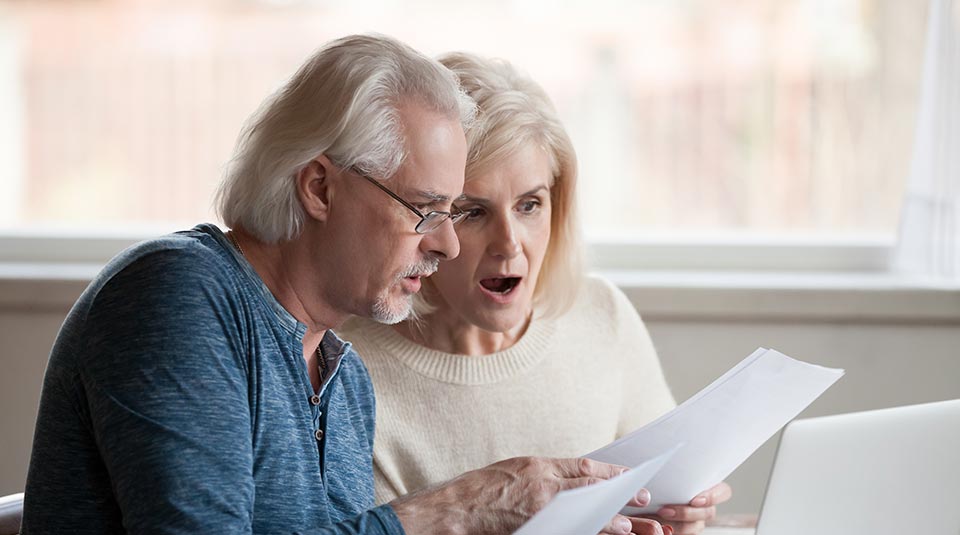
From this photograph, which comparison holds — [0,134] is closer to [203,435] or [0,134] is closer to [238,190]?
[238,190]

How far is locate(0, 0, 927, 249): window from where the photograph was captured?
9.07 ft

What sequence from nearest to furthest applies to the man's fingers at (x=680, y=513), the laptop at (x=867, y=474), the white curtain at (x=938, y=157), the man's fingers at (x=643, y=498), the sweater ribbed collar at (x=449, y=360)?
the laptop at (x=867, y=474), the man's fingers at (x=643, y=498), the man's fingers at (x=680, y=513), the sweater ribbed collar at (x=449, y=360), the white curtain at (x=938, y=157)

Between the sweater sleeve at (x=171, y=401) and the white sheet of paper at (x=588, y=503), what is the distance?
0.22 meters

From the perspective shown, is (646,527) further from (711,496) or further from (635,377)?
(635,377)

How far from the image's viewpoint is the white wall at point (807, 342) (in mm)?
2572

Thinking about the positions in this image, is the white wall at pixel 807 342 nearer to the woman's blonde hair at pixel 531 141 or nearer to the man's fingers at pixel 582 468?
the woman's blonde hair at pixel 531 141

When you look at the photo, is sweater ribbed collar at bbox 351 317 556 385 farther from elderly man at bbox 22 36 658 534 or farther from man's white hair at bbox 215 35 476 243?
man's white hair at bbox 215 35 476 243

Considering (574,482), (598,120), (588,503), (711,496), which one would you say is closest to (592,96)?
(598,120)

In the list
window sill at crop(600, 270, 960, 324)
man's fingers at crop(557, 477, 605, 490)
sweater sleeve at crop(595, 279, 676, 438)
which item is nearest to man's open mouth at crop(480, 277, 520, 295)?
sweater sleeve at crop(595, 279, 676, 438)

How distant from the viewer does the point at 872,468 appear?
1272mm

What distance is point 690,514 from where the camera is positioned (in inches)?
61.8

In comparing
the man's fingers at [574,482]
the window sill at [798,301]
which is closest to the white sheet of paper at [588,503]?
the man's fingers at [574,482]

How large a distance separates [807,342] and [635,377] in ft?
2.43

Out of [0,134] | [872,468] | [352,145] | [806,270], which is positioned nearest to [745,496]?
[806,270]
